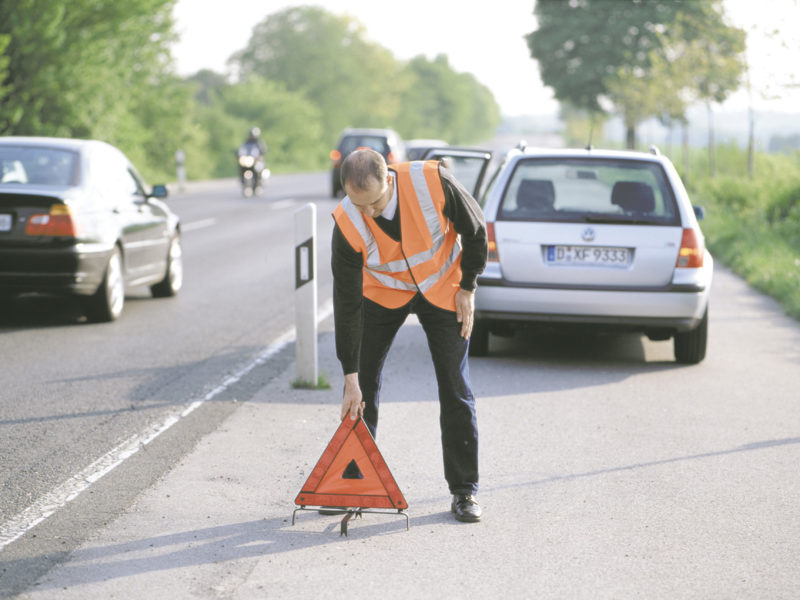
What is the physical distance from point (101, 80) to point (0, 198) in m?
22.1

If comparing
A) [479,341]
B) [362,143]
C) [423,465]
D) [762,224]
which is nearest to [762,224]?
[762,224]

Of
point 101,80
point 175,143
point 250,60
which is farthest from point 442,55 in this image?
point 101,80

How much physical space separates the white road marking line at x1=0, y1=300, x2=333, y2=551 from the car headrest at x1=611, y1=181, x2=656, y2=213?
10.3 ft

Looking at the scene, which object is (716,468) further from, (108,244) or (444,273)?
(108,244)

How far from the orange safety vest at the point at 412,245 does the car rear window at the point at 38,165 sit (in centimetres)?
599

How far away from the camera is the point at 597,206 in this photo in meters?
8.62

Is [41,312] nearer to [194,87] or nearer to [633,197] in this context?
[633,197]

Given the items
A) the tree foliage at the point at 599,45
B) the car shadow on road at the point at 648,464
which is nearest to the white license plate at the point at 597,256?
the car shadow on road at the point at 648,464

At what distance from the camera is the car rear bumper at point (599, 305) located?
809 cm

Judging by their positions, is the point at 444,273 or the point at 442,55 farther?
the point at 442,55

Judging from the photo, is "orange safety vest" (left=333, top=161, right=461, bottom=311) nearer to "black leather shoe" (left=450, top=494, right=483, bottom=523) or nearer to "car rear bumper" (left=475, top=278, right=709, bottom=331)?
"black leather shoe" (left=450, top=494, right=483, bottom=523)

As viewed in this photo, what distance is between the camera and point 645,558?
432cm

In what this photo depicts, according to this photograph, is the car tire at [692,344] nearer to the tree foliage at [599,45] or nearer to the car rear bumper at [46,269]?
the car rear bumper at [46,269]

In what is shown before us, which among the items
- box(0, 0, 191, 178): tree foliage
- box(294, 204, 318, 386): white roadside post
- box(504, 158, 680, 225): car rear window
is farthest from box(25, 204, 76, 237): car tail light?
box(0, 0, 191, 178): tree foliage
